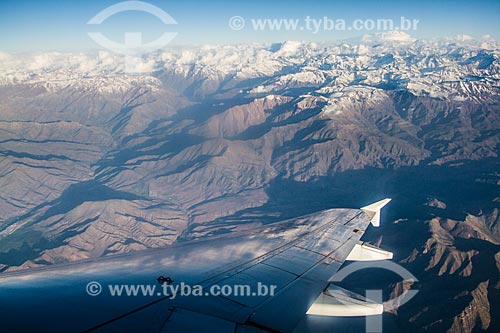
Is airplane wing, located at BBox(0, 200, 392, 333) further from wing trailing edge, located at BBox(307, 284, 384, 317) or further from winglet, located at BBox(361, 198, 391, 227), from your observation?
winglet, located at BBox(361, 198, 391, 227)

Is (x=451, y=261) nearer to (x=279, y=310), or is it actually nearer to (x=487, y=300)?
(x=487, y=300)

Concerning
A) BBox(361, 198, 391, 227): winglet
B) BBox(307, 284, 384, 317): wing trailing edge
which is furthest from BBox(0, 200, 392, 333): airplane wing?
BBox(361, 198, 391, 227): winglet

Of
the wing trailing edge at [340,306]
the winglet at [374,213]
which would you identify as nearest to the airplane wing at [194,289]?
the wing trailing edge at [340,306]

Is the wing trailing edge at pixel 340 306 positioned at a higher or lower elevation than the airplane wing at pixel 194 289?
lower

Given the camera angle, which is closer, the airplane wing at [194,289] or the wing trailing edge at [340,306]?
the airplane wing at [194,289]

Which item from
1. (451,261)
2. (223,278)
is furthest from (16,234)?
(223,278)

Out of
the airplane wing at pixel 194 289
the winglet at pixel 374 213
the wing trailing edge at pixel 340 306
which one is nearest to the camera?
the airplane wing at pixel 194 289

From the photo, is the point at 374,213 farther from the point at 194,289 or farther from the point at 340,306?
the point at 194,289

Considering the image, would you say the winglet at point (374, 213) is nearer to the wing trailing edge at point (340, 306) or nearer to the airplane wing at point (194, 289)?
the airplane wing at point (194, 289)

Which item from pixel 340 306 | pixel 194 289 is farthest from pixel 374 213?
pixel 194 289
